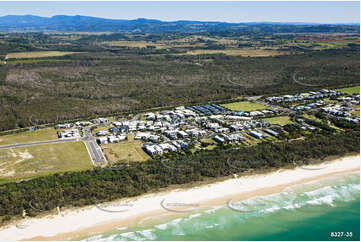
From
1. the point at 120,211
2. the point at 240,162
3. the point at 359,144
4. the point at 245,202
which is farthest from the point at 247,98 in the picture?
the point at 120,211

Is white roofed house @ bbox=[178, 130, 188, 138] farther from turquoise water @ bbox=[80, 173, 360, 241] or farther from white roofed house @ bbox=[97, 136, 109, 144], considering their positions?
turquoise water @ bbox=[80, 173, 360, 241]

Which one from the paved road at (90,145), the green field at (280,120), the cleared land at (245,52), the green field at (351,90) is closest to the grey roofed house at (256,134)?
the green field at (280,120)

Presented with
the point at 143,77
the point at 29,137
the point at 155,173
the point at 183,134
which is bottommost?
the point at 29,137

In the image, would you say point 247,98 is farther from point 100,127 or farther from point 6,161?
point 6,161

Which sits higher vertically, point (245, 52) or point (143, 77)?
→ point (245, 52)

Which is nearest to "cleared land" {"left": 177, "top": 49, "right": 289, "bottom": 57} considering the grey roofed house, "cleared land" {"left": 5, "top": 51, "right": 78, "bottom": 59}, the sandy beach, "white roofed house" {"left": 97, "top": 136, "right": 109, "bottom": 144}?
"cleared land" {"left": 5, "top": 51, "right": 78, "bottom": 59}

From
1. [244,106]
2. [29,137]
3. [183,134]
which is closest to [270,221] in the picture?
[183,134]

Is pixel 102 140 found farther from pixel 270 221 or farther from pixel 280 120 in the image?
pixel 280 120
